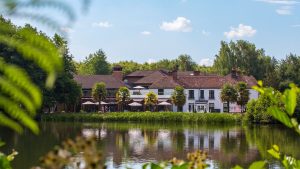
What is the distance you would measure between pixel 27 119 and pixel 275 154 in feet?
3.20

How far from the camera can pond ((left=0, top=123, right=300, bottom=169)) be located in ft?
82.3

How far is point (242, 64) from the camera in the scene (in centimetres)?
9350

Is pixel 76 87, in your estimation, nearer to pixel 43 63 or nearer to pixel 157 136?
pixel 157 136

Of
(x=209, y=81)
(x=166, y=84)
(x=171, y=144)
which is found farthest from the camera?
(x=166, y=84)

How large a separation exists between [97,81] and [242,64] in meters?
31.6

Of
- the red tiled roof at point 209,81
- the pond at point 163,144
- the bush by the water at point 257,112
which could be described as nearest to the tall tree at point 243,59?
the red tiled roof at point 209,81

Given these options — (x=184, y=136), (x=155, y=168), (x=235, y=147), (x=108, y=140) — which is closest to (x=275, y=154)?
(x=155, y=168)

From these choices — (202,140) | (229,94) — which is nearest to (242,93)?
(229,94)

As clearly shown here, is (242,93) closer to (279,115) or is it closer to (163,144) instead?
(163,144)

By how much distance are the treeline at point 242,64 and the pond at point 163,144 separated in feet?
89.0

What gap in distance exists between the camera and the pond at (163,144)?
2508 cm

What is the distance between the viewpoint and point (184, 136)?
36969 millimetres

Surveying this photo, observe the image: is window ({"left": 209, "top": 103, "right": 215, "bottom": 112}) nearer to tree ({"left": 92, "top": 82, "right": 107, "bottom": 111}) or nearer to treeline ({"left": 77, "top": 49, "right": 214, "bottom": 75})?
tree ({"left": 92, "top": 82, "right": 107, "bottom": 111})

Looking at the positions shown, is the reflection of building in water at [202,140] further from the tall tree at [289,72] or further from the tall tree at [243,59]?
the tall tree at [243,59]
